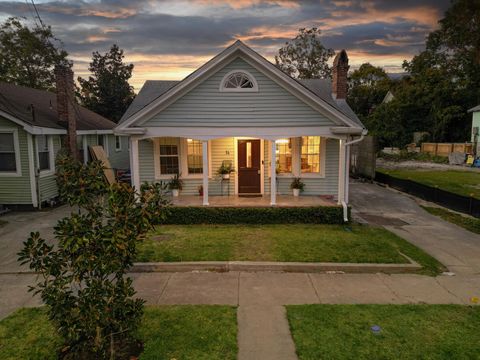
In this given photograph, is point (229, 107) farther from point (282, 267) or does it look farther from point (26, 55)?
point (26, 55)

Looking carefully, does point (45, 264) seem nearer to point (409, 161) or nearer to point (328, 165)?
point (328, 165)

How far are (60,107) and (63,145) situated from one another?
173 cm

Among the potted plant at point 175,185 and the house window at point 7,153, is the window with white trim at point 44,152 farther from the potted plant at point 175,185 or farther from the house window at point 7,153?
the potted plant at point 175,185

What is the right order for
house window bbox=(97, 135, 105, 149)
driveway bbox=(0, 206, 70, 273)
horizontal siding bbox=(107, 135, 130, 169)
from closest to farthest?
driveway bbox=(0, 206, 70, 273) < house window bbox=(97, 135, 105, 149) < horizontal siding bbox=(107, 135, 130, 169)

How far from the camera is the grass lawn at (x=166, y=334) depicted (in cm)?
457

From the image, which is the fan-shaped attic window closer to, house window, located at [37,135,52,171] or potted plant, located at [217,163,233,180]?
potted plant, located at [217,163,233,180]

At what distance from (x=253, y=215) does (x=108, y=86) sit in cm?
3242

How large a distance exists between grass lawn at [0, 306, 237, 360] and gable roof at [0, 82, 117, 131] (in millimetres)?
9707

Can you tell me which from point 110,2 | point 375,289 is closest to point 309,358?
point 375,289

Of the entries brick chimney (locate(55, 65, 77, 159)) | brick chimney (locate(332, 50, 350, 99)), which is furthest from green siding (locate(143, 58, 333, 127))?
brick chimney (locate(55, 65, 77, 159))

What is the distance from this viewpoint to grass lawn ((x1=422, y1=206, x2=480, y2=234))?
11.2 metres

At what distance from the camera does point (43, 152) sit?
1421cm

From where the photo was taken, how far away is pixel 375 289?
6680 millimetres

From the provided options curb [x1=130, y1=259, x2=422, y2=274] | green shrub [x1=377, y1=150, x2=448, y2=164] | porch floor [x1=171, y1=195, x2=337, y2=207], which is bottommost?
curb [x1=130, y1=259, x2=422, y2=274]
